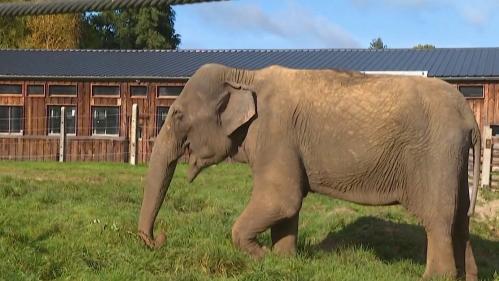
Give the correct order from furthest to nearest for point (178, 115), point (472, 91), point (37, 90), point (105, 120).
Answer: point (37, 90) → point (105, 120) → point (472, 91) → point (178, 115)

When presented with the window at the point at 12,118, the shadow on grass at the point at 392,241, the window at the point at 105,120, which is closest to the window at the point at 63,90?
the window at the point at 105,120

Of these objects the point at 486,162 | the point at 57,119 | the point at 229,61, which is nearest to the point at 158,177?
the point at 486,162

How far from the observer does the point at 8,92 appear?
1118 inches

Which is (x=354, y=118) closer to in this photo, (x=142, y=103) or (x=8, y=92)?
(x=142, y=103)

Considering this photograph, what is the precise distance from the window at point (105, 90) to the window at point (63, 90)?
778 mm

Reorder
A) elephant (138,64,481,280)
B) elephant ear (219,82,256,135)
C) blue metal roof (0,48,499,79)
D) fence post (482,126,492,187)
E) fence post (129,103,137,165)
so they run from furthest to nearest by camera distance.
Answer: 1. blue metal roof (0,48,499,79)
2. fence post (129,103,137,165)
3. fence post (482,126,492,187)
4. elephant ear (219,82,256,135)
5. elephant (138,64,481,280)

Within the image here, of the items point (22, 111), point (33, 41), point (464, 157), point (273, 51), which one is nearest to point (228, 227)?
point (464, 157)

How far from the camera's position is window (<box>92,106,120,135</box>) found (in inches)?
1088

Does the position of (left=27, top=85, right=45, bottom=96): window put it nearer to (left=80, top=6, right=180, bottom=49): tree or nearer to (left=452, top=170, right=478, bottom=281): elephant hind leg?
(left=80, top=6, right=180, bottom=49): tree

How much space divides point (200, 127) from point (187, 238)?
1.42m

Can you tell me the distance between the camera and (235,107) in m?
7.37

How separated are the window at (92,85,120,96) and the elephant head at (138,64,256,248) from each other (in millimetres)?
20470

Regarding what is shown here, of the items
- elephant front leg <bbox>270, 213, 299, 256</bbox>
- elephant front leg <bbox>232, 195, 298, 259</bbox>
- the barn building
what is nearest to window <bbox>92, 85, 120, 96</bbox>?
the barn building

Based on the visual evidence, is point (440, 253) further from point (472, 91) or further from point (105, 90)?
point (105, 90)
